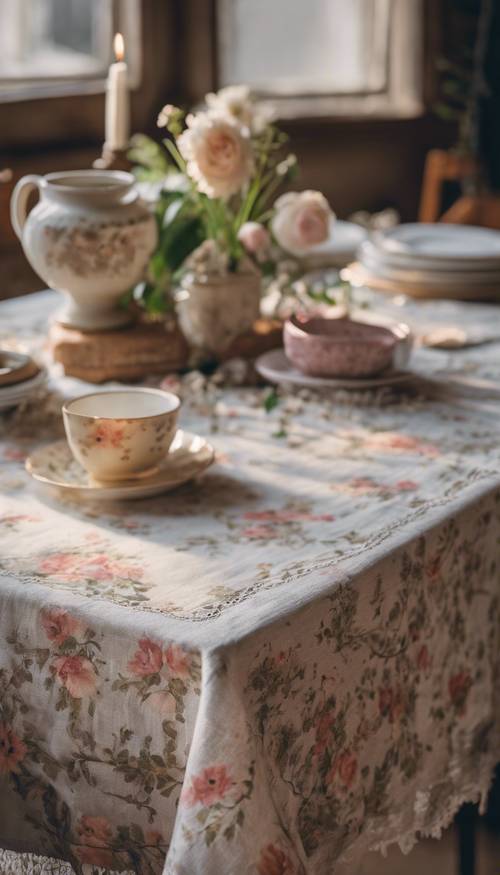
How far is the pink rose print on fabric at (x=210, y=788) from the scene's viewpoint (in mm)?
838

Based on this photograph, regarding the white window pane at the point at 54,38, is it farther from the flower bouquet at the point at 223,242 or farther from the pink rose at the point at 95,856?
the pink rose at the point at 95,856

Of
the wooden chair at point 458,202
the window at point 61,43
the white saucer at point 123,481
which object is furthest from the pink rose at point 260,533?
the window at point 61,43

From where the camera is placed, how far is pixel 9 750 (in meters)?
0.96

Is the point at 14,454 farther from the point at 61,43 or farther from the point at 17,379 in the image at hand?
the point at 61,43

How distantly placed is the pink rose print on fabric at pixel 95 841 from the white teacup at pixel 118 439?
1.17 ft

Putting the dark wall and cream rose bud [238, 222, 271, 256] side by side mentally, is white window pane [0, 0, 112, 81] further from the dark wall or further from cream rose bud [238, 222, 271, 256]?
cream rose bud [238, 222, 271, 256]

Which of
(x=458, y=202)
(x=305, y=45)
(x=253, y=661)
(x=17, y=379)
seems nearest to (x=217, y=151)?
(x=17, y=379)

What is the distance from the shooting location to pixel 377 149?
3668 mm

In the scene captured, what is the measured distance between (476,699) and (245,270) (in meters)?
0.67

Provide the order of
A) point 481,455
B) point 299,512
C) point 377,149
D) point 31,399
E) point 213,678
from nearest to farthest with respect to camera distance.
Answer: point 213,678 → point 299,512 → point 481,455 → point 31,399 → point 377,149

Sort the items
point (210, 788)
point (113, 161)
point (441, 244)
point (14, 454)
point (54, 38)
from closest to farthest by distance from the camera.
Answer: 1. point (210, 788)
2. point (14, 454)
3. point (113, 161)
4. point (441, 244)
5. point (54, 38)

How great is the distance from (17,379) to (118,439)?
284mm

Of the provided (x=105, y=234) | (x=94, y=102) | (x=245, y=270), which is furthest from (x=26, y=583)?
(x=94, y=102)

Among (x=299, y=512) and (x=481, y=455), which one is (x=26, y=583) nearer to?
(x=299, y=512)
